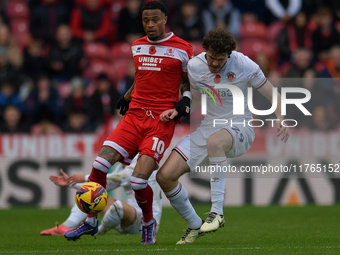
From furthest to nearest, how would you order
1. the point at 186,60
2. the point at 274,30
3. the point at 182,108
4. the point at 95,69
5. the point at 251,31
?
the point at 274,30 < the point at 251,31 < the point at 95,69 < the point at 186,60 < the point at 182,108

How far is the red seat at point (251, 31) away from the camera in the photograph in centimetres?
1456

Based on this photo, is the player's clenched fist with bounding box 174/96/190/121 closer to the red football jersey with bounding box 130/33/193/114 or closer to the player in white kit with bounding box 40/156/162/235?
the red football jersey with bounding box 130/33/193/114

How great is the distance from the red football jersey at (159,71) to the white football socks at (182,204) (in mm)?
880

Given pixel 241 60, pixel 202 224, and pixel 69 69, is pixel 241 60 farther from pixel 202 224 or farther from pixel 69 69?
pixel 69 69

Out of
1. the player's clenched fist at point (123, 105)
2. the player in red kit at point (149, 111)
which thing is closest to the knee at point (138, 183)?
the player in red kit at point (149, 111)

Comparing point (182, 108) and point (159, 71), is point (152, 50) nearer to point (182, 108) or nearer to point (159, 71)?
point (159, 71)

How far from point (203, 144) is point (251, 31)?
26.8ft

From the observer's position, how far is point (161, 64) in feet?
22.1

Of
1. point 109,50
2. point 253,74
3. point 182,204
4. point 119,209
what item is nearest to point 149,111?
point 182,204

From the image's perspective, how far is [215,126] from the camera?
694cm

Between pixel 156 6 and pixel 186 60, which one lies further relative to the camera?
pixel 186 60

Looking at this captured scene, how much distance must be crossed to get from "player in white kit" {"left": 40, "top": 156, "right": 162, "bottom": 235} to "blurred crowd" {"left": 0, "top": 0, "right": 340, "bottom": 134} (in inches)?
172

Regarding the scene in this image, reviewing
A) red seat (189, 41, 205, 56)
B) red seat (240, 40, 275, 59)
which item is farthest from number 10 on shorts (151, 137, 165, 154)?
red seat (240, 40, 275, 59)

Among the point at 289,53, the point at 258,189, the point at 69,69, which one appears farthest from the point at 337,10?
the point at 69,69
